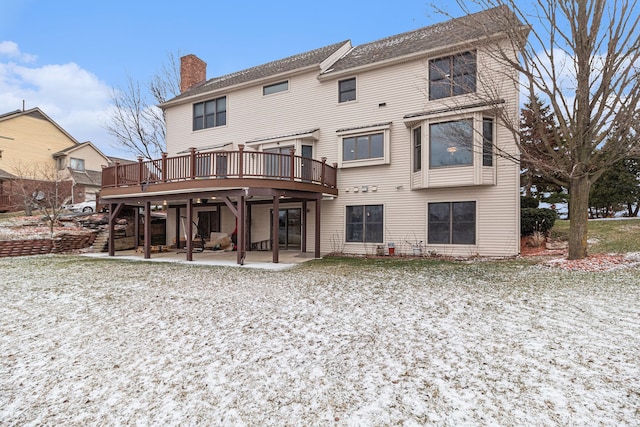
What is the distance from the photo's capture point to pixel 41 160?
27.9 m

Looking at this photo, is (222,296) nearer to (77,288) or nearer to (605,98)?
(77,288)

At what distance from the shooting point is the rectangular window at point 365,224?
13.4 metres

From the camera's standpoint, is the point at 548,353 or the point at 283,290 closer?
the point at 548,353

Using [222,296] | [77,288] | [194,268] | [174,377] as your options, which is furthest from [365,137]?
[174,377]

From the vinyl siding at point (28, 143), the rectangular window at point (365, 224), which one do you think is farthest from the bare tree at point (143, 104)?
the rectangular window at point (365, 224)

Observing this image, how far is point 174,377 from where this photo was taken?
340cm

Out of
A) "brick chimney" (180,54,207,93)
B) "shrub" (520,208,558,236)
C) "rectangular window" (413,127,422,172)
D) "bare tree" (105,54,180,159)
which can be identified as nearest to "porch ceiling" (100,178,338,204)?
"rectangular window" (413,127,422,172)

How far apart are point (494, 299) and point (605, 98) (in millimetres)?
7282

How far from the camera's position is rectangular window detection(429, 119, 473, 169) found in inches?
447

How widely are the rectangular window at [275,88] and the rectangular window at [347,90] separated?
2.76 m

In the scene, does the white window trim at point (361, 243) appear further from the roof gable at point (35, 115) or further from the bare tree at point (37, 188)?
the roof gable at point (35, 115)

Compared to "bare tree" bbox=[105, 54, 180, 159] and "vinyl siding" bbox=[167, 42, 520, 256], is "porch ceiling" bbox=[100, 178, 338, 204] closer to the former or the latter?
"vinyl siding" bbox=[167, 42, 520, 256]

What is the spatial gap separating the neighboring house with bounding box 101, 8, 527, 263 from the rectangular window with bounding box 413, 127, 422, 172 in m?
0.07

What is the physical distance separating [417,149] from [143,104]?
2316 centimetres
